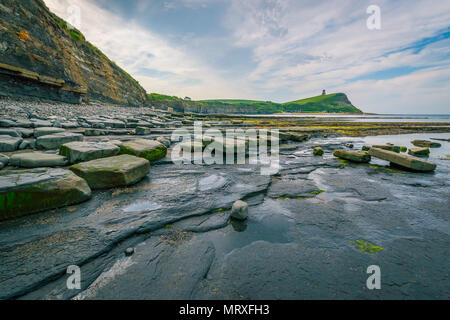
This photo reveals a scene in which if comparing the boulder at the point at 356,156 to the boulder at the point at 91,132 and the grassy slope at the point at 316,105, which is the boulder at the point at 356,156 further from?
the grassy slope at the point at 316,105

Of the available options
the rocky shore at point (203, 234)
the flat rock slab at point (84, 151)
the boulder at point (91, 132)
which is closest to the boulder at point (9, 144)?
the rocky shore at point (203, 234)

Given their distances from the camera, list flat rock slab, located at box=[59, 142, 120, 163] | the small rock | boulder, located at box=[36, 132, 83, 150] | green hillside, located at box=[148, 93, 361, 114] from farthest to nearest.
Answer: green hillside, located at box=[148, 93, 361, 114]
boulder, located at box=[36, 132, 83, 150]
flat rock slab, located at box=[59, 142, 120, 163]
the small rock

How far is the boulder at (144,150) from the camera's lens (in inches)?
147

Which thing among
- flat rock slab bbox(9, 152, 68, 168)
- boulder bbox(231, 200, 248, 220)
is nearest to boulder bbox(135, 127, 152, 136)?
flat rock slab bbox(9, 152, 68, 168)

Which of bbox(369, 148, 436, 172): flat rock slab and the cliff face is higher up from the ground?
the cliff face

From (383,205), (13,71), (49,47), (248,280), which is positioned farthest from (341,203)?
(49,47)

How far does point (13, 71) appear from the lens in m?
11.4

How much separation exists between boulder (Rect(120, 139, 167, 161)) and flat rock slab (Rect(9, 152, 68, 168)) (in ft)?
3.46

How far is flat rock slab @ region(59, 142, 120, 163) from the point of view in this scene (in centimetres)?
304

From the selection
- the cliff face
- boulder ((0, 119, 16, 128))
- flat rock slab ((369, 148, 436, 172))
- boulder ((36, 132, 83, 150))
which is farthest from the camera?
the cliff face

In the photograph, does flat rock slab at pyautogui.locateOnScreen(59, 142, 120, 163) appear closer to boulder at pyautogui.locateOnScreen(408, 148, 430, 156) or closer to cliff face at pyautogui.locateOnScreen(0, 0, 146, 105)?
boulder at pyautogui.locateOnScreen(408, 148, 430, 156)

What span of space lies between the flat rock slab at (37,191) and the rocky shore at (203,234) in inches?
0.4

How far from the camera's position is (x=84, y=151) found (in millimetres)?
3037

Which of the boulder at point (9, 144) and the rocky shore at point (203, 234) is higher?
the boulder at point (9, 144)
